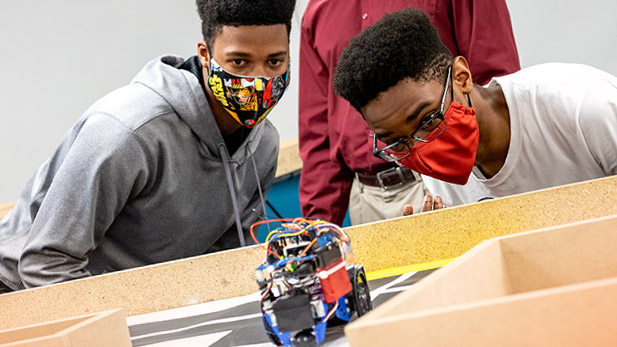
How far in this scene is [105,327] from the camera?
1.01m

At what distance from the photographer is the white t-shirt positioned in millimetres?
1468

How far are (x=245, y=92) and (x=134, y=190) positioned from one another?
0.41 m

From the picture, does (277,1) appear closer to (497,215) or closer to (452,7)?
(452,7)

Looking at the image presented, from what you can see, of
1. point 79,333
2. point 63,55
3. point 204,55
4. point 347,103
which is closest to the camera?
point 79,333

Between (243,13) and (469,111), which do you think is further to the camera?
(243,13)

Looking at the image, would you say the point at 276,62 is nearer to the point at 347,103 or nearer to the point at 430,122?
the point at 347,103

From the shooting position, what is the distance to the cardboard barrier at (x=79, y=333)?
896 millimetres

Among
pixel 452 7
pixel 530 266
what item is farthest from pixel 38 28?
pixel 530 266

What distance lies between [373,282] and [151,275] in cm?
55

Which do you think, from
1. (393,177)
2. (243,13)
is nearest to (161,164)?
(243,13)

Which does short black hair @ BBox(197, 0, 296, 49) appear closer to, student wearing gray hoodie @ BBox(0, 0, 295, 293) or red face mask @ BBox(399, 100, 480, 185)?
student wearing gray hoodie @ BBox(0, 0, 295, 293)

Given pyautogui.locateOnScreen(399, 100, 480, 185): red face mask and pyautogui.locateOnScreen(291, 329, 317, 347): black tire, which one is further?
pyautogui.locateOnScreen(399, 100, 480, 185): red face mask

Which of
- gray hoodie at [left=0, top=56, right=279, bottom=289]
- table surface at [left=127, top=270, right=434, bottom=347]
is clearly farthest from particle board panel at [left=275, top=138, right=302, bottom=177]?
table surface at [left=127, top=270, right=434, bottom=347]

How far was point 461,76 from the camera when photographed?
1.57 m
